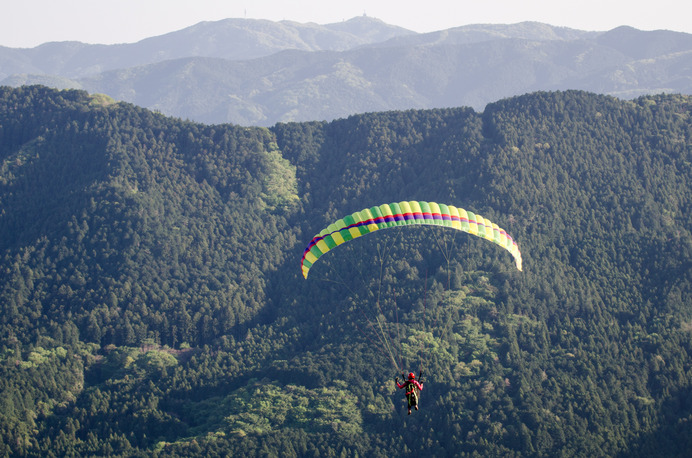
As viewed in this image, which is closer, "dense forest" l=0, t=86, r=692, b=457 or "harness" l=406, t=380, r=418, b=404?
"harness" l=406, t=380, r=418, b=404

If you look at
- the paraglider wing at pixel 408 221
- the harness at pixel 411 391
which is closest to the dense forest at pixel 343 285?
the paraglider wing at pixel 408 221

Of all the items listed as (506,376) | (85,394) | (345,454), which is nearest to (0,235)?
(85,394)

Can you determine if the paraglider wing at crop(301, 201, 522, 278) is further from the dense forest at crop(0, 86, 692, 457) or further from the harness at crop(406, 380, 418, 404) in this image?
the dense forest at crop(0, 86, 692, 457)

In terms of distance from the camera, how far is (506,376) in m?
85.0

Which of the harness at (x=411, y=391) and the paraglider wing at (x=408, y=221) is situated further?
the paraglider wing at (x=408, y=221)

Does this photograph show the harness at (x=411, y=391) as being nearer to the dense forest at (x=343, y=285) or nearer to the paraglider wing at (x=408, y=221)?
the paraglider wing at (x=408, y=221)

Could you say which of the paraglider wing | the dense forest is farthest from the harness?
the dense forest

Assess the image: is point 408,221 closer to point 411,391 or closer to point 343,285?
point 411,391

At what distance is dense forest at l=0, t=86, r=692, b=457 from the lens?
80.0 meters

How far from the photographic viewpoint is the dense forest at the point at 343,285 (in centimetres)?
8000

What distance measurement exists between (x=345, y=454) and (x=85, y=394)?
107ft

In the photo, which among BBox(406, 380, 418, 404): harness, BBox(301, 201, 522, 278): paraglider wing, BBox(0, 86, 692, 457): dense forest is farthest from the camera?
BBox(0, 86, 692, 457): dense forest

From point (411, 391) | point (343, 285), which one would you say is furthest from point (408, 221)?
point (343, 285)

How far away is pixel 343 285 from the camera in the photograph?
10550 cm
